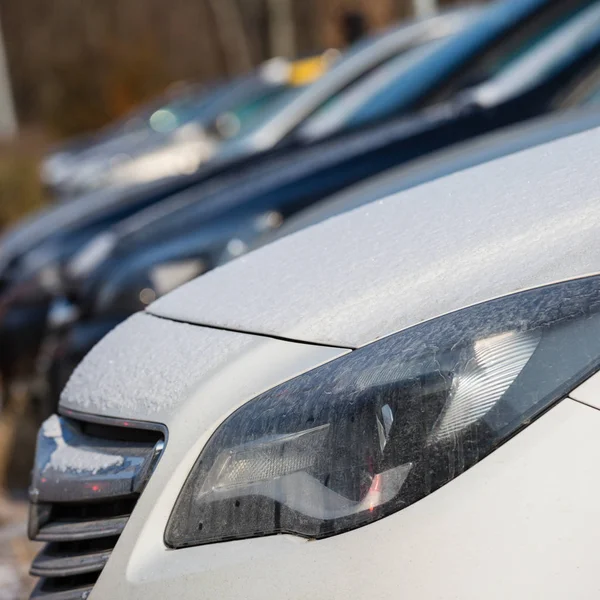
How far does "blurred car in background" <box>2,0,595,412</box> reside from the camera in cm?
374

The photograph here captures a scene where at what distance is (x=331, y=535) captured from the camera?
57.7 inches

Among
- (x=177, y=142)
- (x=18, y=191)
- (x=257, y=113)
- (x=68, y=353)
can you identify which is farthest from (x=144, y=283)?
(x=18, y=191)

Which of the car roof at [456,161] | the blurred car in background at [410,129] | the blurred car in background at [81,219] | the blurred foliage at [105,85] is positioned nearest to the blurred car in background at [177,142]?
the blurred car in background at [81,219]

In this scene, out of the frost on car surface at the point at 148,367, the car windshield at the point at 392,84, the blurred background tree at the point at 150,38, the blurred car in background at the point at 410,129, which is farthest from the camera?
the blurred background tree at the point at 150,38

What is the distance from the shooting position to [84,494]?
5.87 feet

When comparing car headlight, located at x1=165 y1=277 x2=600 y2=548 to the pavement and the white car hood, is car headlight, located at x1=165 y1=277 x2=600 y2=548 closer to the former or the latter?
the white car hood

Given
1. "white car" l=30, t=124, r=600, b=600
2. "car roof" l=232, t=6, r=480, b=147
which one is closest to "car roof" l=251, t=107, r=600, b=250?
"white car" l=30, t=124, r=600, b=600

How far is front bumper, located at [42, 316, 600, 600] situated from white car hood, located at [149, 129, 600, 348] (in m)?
0.13

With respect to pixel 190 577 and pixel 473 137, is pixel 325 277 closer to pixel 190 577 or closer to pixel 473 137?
pixel 190 577

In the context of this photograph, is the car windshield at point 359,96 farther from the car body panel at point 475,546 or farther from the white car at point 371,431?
the car body panel at point 475,546

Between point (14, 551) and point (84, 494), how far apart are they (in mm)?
1857

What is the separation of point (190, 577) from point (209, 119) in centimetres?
771

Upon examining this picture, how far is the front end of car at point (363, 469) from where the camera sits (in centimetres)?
137

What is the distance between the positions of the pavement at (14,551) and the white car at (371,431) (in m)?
1.33
